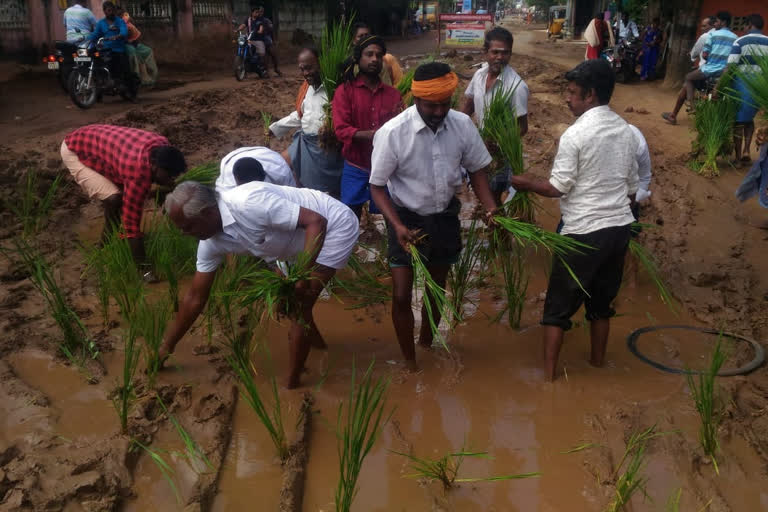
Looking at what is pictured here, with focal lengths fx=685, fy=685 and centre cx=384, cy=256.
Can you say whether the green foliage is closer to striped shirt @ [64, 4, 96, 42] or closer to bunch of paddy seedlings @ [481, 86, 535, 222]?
bunch of paddy seedlings @ [481, 86, 535, 222]

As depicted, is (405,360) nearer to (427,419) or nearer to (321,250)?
(427,419)

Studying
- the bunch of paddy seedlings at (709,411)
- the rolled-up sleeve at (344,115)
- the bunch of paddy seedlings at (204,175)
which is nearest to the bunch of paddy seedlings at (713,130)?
the rolled-up sleeve at (344,115)

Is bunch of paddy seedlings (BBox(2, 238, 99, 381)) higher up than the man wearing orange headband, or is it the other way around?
the man wearing orange headband

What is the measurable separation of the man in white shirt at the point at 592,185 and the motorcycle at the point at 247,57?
10.9m

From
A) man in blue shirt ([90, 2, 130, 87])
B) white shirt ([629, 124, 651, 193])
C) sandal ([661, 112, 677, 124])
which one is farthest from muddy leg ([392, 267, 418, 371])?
man in blue shirt ([90, 2, 130, 87])

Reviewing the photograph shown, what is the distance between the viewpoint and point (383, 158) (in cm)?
318

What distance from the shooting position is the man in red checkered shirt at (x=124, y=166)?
4.14 m

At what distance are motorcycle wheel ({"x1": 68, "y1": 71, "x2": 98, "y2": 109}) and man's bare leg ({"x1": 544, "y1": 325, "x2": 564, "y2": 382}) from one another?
26.0ft

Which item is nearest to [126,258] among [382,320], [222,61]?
[382,320]

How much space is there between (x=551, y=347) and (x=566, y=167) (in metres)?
0.94

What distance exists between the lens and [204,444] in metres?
3.03

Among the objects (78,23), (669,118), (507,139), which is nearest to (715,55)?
(669,118)

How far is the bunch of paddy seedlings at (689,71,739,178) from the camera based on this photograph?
22.5ft

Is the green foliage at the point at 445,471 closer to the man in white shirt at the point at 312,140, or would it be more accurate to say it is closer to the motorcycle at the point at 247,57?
the man in white shirt at the point at 312,140
